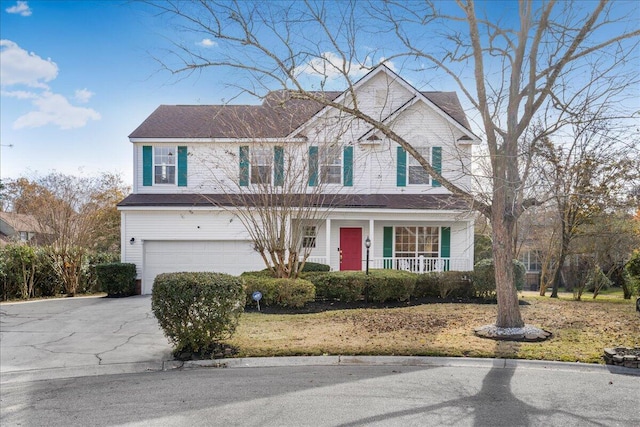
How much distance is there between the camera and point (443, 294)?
1410 cm

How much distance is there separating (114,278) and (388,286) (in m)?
9.90

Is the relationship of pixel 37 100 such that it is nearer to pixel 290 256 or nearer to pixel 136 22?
pixel 136 22

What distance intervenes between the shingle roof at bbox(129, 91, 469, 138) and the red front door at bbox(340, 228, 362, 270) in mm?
4610

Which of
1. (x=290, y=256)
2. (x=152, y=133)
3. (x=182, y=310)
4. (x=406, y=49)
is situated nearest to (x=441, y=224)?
(x=290, y=256)

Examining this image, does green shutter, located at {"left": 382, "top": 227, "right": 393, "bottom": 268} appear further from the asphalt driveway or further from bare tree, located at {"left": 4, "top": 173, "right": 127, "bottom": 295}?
bare tree, located at {"left": 4, "top": 173, "right": 127, "bottom": 295}

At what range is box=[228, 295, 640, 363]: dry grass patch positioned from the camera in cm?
763

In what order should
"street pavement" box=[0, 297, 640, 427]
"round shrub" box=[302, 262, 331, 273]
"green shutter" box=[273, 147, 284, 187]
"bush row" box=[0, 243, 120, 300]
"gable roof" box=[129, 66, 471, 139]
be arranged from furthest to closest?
"bush row" box=[0, 243, 120, 300] → "gable roof" box=[129, 66, 471, 139] → "round shrub" box=[302, 262, 331, 273] → "green shutter" box=[273, 147, 284, 187] → "street pavement" box=[0, 297, 640, 427]

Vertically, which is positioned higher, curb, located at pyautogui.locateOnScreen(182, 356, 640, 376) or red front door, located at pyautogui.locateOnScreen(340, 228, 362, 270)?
red front door, located at pyautogui.locateOnScreen(340, 228, 362, 270)

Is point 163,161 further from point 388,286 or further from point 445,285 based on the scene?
point 445,285

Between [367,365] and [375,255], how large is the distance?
446 inches

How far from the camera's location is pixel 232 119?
17.0 metres

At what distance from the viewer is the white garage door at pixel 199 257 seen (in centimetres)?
1802

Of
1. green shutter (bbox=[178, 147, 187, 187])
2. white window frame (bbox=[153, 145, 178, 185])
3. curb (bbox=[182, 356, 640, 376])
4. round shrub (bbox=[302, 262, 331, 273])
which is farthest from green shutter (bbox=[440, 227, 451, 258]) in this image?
curb (bbox=[182, 356, 640, 376])

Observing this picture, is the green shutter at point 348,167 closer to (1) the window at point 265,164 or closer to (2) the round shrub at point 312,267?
(2) the round shrub at point 312,267
